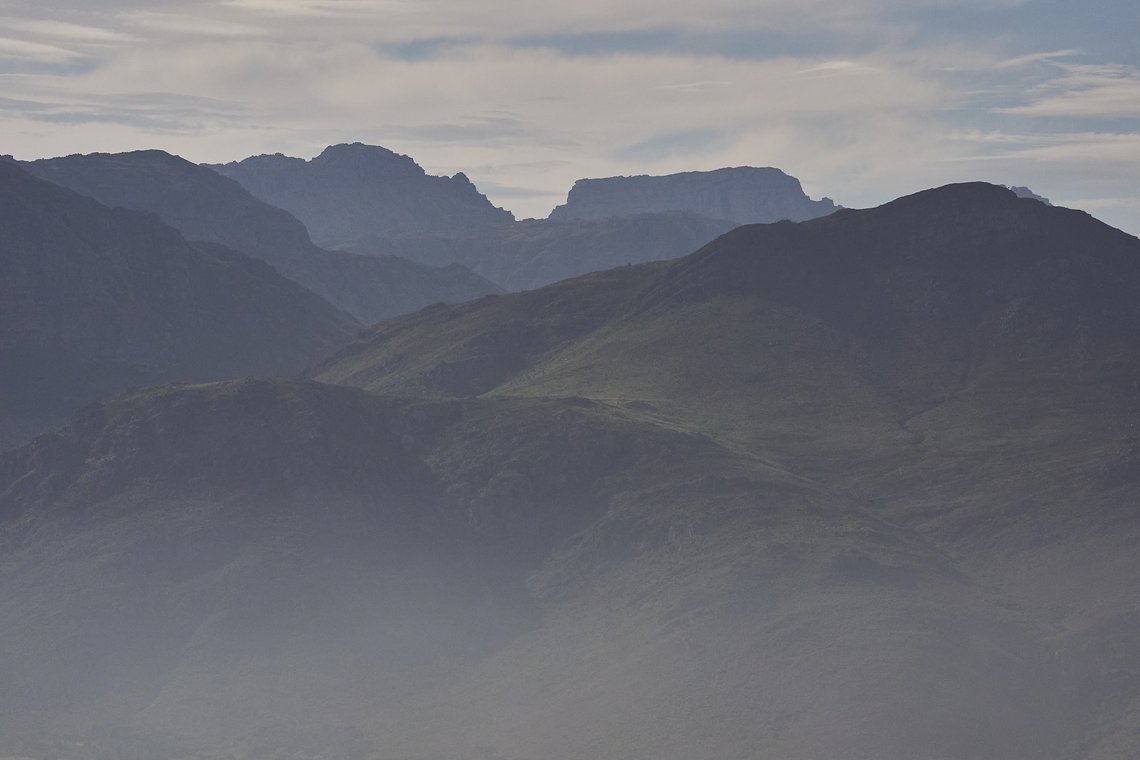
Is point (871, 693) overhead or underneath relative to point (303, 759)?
overhead

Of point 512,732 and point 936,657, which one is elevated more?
A: point 936,657

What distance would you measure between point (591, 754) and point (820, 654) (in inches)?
1292

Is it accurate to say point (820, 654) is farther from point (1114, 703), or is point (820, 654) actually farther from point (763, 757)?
point (1114, 703)

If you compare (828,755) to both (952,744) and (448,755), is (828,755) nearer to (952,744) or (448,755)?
(952,744)

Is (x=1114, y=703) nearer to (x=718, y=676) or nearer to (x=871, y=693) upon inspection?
(x=871, y=693)

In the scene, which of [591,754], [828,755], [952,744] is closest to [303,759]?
[591,754]

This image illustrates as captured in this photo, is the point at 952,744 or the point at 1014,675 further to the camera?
the point at 1014,675

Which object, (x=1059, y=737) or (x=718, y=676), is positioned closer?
(x=1059, y=737)

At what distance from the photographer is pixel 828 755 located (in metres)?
176

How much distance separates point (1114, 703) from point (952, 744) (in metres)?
26.5

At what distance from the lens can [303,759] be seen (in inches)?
7761

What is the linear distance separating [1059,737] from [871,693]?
75.4ft

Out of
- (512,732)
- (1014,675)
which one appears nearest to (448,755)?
(512,732)

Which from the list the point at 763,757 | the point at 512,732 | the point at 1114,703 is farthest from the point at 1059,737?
the point at 512,732
